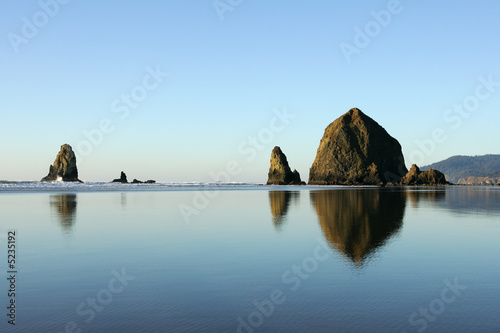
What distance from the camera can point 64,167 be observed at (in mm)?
177125

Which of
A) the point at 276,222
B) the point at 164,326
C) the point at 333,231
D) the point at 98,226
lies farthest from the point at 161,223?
the point at 164,326

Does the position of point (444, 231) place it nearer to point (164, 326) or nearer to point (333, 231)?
point (333, 231)

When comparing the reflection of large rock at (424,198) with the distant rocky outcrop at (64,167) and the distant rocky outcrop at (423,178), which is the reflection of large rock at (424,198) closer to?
the distant rocky outcrop at (423,178)

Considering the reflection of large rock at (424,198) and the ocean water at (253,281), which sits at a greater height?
the reflection of large rock at (424,198)

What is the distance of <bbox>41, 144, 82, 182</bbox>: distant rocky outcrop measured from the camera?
17575cm

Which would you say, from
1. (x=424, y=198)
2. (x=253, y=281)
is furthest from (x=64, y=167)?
(x=253, y=281)

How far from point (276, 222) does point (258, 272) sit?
11.7m

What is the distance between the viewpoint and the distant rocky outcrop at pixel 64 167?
17575 cm

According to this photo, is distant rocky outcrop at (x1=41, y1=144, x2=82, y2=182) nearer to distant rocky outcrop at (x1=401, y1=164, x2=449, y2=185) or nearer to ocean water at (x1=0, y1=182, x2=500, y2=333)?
distant rocky outcrop at (x1=401, y1=164, x2=449, y2=185)

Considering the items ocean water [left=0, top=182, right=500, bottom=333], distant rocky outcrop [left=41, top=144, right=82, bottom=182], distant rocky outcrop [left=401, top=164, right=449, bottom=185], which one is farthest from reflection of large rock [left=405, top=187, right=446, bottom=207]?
distant rocky outcrop [left=41, top=144, right=82, bottom=182]

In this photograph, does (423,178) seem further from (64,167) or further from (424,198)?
(64,167)

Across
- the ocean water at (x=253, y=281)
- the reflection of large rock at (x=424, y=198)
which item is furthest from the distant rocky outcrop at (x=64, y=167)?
the ocean water at (x=253, y=281)

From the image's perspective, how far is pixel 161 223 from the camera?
22.0 m

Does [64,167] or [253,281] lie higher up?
[64,167]
